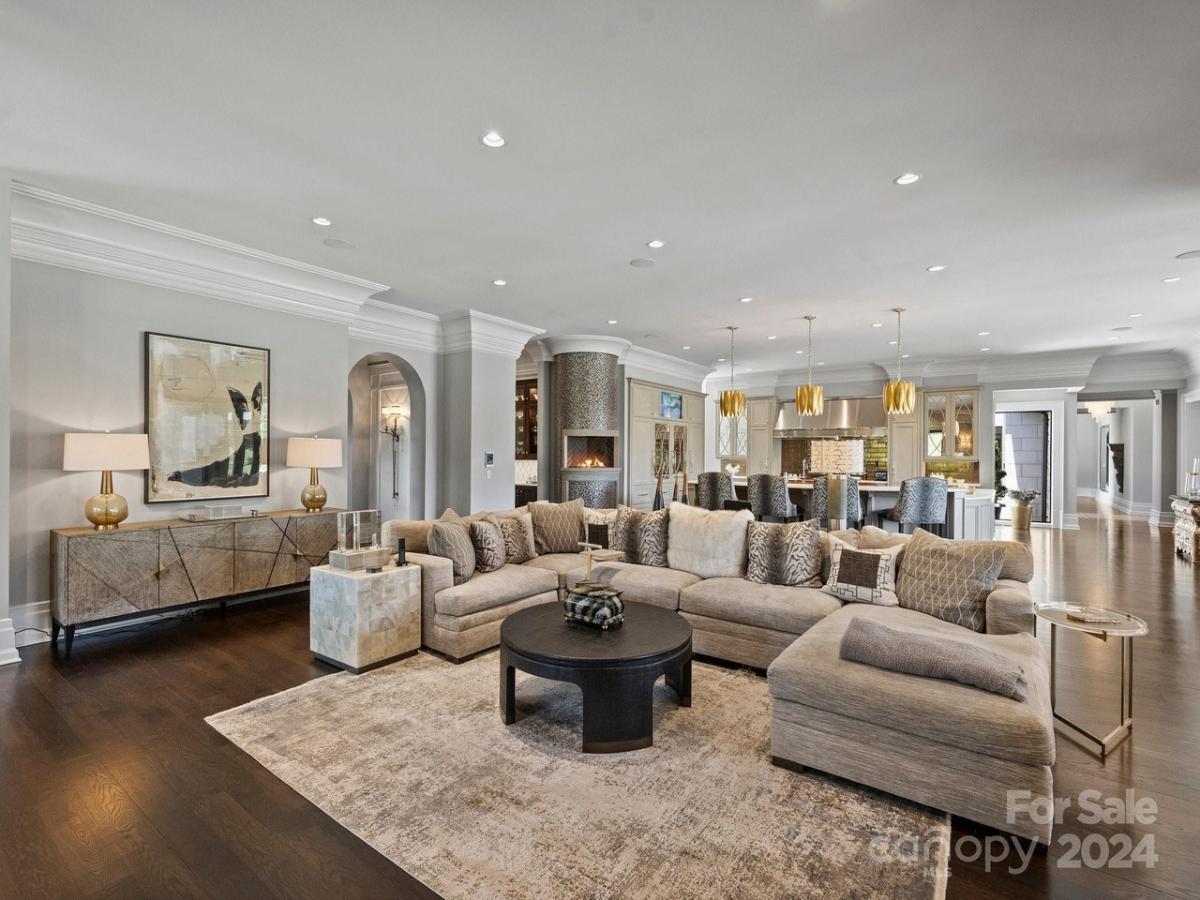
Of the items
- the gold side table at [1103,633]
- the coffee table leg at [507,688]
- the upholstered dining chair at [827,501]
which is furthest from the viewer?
the upholstered dining chair at [827,501]

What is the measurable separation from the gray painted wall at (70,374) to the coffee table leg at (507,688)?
3474mm

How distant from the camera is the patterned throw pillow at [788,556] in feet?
12.3

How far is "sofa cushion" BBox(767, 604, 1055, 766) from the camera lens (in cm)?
197

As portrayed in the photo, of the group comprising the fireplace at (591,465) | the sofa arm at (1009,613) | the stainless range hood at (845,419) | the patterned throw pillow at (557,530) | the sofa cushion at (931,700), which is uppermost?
the stainless range hood at (845,419)

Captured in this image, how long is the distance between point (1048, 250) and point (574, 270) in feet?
12.1

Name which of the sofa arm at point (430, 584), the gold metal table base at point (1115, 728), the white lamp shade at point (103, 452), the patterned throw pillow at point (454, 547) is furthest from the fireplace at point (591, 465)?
the gold metal table base at point (1115, 728)

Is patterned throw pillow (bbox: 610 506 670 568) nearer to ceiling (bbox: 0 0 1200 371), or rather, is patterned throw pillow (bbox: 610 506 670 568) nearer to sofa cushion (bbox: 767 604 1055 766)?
sofa cushion (bbox: 767 604 1055 766)

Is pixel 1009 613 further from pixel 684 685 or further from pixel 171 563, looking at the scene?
pixel 171 563

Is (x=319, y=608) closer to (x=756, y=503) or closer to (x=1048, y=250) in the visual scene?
(x=756, y=503)

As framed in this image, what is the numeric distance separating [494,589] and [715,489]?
4278 mm

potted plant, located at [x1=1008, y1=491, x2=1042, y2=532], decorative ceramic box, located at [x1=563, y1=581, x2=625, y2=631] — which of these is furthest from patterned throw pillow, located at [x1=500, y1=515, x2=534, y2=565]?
potted plant, located at [x1=1008, y1=491, x2=1042, y2=532]

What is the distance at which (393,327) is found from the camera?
21.5 feet

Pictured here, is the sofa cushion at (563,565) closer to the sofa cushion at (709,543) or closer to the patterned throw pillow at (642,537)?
the patterned throw pillow at (642,537)

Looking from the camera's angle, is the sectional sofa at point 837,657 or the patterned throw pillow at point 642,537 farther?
the patterned throw pillow at point 642,537
